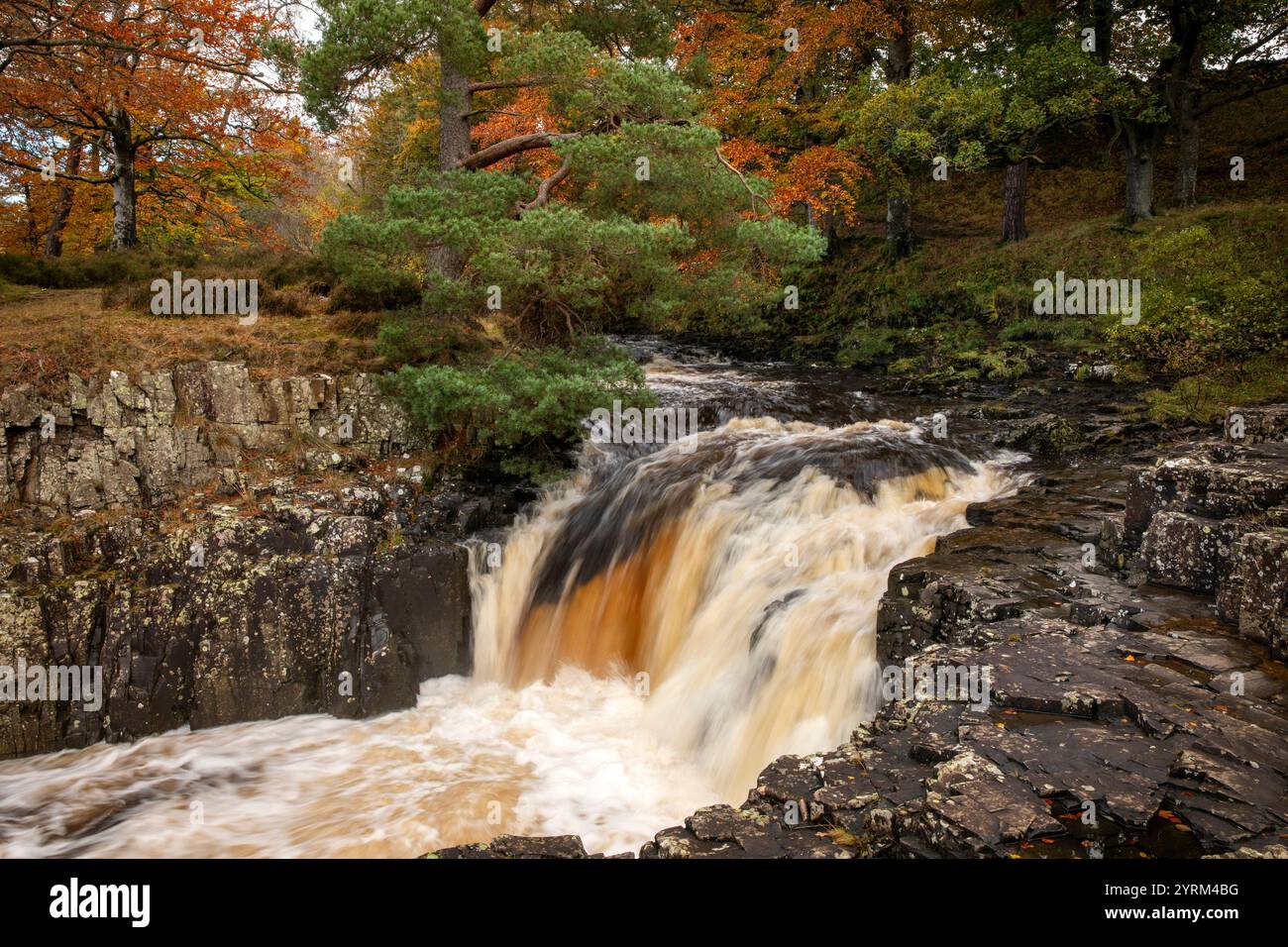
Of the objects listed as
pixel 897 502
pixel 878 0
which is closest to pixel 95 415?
pixel 897 502

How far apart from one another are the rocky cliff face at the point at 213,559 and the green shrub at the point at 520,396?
1075 millimetres

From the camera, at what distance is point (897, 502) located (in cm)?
1016

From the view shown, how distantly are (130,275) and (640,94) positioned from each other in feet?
30.1

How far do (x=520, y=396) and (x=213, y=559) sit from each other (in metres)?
4.42

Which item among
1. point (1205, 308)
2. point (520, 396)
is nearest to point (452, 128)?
point (520, 396)

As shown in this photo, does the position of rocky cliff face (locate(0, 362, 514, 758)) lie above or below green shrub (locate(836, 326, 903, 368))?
below

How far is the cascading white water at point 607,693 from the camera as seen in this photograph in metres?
7.28

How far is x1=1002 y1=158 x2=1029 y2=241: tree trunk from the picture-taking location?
757 inches

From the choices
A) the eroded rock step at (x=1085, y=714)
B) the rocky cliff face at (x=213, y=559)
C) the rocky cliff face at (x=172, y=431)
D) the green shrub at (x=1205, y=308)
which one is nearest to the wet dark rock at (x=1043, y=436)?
the green shrub at (x=1205, y=308)

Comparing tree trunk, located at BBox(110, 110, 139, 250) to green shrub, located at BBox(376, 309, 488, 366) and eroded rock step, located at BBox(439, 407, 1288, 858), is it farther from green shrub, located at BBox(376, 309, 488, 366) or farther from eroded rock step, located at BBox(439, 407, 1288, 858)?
eroded rock step, located at BBox(439, 407, 1288, 858)

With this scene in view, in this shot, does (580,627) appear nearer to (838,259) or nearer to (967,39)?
(838,259)

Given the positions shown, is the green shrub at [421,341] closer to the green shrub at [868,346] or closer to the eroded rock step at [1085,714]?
the eroded rock step at [1085,714]

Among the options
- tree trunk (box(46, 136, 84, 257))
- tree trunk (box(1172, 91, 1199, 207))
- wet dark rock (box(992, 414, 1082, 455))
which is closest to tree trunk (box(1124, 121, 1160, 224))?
tree trunk (box(1172, 91, 1199, 207))

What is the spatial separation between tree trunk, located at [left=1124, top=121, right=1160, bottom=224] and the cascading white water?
32.6 ft
